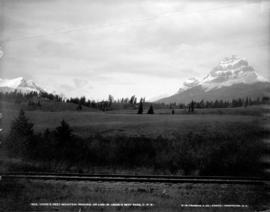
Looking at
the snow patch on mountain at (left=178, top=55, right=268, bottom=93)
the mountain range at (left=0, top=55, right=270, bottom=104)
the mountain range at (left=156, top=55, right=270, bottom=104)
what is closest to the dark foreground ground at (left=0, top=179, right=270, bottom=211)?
the mountain range at (left=0, top=55, right=270, bottom=104)

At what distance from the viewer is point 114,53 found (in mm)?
10633

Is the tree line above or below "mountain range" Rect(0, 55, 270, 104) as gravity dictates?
below

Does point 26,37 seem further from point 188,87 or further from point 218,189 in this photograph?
point 218,189

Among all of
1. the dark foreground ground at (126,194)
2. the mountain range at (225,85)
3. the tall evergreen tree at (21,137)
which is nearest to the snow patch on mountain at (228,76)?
the mountain range at (225,85)

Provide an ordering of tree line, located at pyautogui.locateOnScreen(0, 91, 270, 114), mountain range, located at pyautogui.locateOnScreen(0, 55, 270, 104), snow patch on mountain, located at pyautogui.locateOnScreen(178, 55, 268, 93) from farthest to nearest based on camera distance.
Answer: tree line, located at pyautogui.locateOnScreen(0, 91, 270, 114)
snow patch on mountain, located at pyautogui.locateOnScreen(178, 55, 268, 93)
mountain range, located at pyautogui.locateOnScreen(0, 55, 270, 104)

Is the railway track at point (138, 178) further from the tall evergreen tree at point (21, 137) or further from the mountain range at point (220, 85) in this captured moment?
the mountain range at point (220, 85)

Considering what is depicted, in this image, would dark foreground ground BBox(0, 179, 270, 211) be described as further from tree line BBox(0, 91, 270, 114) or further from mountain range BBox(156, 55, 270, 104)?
mountain range BBox(156, 55, 270, 104)

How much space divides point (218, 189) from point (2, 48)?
7.82 meters

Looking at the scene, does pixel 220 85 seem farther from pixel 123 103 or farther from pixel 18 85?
pixel 18 85

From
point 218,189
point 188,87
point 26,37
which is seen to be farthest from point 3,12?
point 218,189

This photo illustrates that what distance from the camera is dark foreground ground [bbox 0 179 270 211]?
A: 336 inches

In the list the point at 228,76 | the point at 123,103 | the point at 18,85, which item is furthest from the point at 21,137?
the point at 228,76

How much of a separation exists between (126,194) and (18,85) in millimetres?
4932

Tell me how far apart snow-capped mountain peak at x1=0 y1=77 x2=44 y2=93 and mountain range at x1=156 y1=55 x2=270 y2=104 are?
4.41 metres
